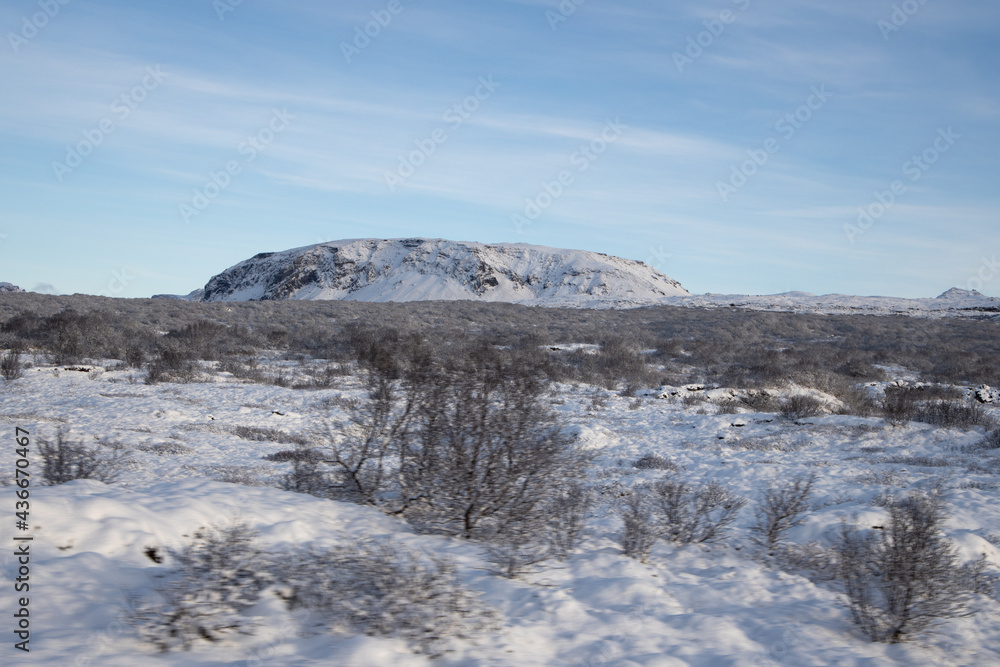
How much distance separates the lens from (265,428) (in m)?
11.8

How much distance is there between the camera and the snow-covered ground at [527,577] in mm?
3807

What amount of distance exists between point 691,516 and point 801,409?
9.22 m

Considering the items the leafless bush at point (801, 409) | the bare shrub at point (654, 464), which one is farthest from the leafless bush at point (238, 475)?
the leafless bush at point (801, 409)

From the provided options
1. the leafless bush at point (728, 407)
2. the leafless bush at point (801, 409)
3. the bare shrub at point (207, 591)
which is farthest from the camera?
the leafless bush at point (728, 407)

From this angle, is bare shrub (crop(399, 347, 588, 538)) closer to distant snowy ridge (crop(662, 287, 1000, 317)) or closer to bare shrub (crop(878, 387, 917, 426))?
bare shrub (crop(878, 387, 917, 426))

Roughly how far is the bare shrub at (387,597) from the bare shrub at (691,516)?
273 cm

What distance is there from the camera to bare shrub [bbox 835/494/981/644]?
4.75 meters

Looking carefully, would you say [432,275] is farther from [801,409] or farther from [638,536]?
[638,536]

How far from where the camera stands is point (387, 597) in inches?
167

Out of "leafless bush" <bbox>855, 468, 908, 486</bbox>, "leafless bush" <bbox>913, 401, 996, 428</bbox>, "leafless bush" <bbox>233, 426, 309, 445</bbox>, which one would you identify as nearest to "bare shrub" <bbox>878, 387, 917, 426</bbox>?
"leafless bush" <bbox>913, 401, 996, 428</bbox>

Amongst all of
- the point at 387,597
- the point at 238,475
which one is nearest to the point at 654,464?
the point at 238,475

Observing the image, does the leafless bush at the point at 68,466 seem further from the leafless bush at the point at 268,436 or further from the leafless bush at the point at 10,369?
the leafless bush at the point at 10,369

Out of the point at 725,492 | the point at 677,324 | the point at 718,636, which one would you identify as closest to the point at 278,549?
the point at 718,636

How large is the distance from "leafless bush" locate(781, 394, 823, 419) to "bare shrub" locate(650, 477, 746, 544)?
26.6 ft
